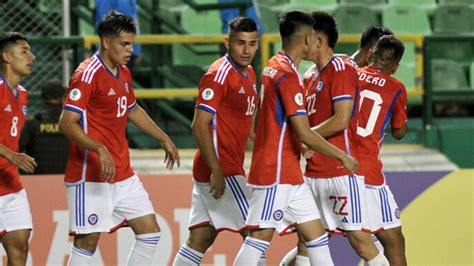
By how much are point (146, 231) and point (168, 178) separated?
208 centimetres

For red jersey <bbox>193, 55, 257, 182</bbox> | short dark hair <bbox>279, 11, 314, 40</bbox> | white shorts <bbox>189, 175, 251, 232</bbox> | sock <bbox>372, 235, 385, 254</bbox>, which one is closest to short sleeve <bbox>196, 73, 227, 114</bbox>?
red jersey <bbox>193, 55, 257, 182</bbox>

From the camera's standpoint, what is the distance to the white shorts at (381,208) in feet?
26.2

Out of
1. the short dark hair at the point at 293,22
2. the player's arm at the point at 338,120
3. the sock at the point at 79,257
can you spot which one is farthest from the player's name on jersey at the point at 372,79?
the sock at the point at 79,257

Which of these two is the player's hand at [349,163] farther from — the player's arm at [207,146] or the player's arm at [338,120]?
the player's arm at [207,146]

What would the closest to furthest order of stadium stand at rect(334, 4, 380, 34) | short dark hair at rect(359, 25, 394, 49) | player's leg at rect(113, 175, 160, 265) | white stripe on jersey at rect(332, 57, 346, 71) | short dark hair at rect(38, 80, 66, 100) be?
white stripe on jersey at rect(332, 57, 346, 71), player's leg at rect(113, 175, 160, 265), short dark hair at rect(359, 25, 394, 49), short dark hair at rect(38, 80, 66, 100), stadium stand at rect(334, 4, 380, 34)

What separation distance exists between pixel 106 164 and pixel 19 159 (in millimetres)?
624

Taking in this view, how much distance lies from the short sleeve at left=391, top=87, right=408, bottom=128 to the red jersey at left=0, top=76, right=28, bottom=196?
104 inches

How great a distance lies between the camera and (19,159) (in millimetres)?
7457

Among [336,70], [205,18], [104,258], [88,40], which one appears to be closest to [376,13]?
[205,18]

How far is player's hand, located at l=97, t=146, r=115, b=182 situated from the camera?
7246 mm

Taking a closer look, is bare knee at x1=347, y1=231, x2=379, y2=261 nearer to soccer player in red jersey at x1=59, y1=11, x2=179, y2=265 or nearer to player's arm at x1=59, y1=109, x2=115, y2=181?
soccer player in red jersey at x1=59, y1=11, x2=179, y2=265

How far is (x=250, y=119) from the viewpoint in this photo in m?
A: 7.94

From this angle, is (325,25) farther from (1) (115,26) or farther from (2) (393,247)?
(2) (393,247)

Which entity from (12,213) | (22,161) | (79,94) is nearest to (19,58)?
(79,94)
